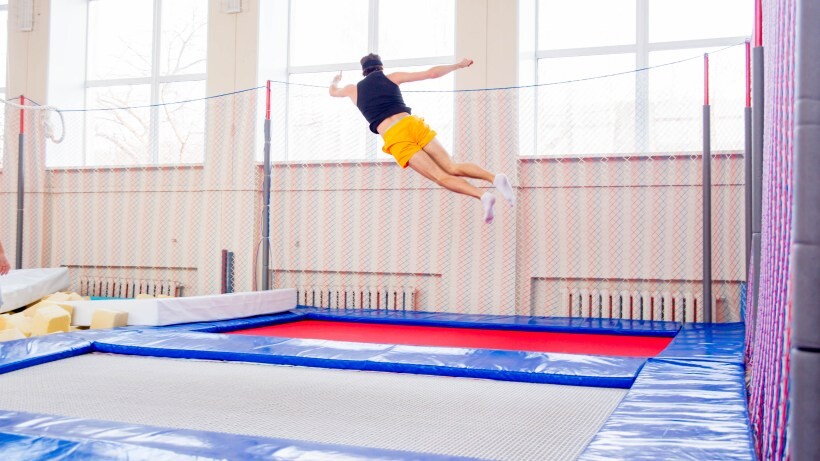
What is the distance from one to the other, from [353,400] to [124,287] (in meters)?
4.47

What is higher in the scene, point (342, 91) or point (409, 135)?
point (342, 91)

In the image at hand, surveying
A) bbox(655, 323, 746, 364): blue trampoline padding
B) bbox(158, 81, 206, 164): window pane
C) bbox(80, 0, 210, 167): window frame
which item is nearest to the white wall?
bbox(158, 81, 206, 164): window pane

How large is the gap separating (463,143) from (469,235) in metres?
0.70

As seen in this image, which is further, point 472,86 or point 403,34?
point 403,34

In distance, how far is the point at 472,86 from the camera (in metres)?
5.43

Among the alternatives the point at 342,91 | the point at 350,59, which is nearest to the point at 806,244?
the point at 342,91

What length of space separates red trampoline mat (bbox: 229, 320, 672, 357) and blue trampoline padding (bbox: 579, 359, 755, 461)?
1.13 metres

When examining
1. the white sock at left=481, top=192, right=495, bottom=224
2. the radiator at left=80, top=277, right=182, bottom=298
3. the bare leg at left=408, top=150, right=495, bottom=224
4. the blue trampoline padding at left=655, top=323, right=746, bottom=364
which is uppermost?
the bare leg at left=408, top=150, right=495, bottom=224

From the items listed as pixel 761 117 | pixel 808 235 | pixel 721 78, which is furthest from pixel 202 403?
pixel 721 78

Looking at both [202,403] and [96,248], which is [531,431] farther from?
[96,248]

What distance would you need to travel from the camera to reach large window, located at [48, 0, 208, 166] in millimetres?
6520

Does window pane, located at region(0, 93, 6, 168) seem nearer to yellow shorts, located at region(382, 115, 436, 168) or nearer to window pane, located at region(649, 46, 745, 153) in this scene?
yellow shorts, located at region(382, 115, 436, 168)

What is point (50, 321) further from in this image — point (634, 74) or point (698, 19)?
point (698, 19)

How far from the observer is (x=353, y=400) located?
8.13ft
